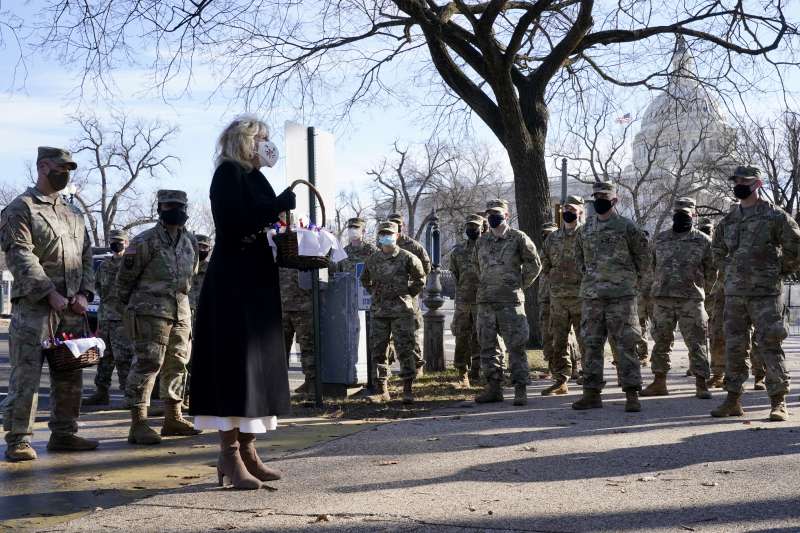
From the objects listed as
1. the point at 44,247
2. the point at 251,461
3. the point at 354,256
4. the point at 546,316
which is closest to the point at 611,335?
the point at 354,256

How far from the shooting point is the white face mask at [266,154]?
572 cm

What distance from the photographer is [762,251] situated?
849 centimetres

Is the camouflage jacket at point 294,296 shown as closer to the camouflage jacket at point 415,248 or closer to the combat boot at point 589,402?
the camouflage jacket at point 415,248

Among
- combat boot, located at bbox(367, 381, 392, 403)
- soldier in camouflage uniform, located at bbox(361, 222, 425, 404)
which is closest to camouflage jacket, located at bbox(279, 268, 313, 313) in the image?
soldier in camouflage uniform, located at bbox(361, 222, 425, 404)

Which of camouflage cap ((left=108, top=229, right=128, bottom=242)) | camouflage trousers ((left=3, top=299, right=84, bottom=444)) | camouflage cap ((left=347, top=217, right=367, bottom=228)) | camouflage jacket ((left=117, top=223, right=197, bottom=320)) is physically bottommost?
camouflage trousers ((left=3, top=299, right=84, bottom=444))

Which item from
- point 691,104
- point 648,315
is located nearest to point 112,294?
point 648,315

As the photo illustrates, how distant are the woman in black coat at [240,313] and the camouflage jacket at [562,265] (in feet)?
21.6

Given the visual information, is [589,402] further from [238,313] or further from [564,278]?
[238,313]

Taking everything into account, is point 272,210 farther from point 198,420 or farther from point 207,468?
point 207,468

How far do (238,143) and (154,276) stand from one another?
2.60m

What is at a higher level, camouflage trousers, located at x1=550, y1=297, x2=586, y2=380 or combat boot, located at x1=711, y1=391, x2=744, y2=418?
camouflage trousers, located at x1=550, y1=297, x2=586, y2=380

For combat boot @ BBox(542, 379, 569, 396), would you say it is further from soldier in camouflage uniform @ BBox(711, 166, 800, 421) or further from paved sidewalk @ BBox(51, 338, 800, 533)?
soldier in camouflage uniform @ BBox(711, 166, 800, 421)

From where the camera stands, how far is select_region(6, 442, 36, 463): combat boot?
6797 mm

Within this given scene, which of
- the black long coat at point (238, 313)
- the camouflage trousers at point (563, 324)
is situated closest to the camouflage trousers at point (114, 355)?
the camouflage trousers at point (563, 324)
